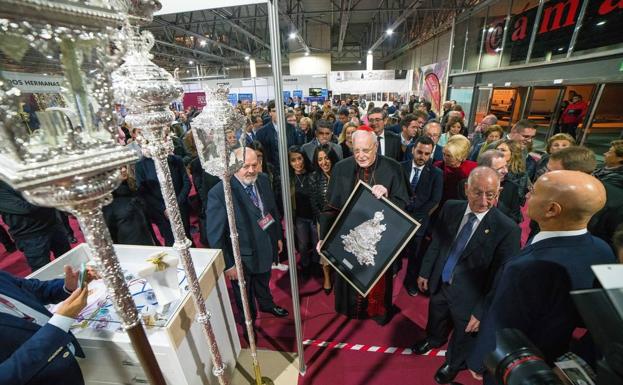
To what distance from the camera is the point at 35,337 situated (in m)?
1.04

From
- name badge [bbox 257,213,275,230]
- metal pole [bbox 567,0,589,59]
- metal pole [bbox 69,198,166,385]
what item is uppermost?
metal pole [bbox 567,0,589,59]

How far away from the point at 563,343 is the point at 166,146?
2.07 meters

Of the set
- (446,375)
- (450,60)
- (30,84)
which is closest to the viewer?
(30,84)

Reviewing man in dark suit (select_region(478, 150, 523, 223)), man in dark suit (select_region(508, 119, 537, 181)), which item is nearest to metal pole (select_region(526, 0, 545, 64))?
man in dark suit (select_region(508, 119, 537, 181))

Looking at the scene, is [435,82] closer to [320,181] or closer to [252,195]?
[320,181]

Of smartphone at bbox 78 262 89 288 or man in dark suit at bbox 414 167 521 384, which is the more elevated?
smartphone at bbox 78 262 89 288

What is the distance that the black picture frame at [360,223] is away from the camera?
194cm

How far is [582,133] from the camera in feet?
17.6

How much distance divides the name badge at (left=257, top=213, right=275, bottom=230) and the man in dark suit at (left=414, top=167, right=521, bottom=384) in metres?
1.43

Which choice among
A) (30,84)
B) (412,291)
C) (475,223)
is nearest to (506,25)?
(412,291)

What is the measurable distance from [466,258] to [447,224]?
0.32 metres

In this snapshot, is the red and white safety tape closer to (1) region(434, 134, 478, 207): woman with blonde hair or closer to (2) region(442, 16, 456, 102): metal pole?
(1) region(434, 134, 478, 207): woman with blonde hair

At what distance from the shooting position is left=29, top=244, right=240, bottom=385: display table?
1.51 meters

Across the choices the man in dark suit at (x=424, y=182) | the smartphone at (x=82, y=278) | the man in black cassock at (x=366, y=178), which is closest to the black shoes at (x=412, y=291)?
the man in dark suit at (x=424, y=182)
